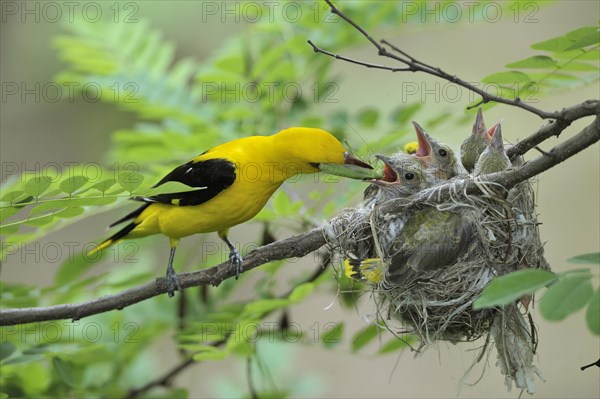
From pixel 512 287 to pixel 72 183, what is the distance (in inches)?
67.5

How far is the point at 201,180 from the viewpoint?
380 centimetres

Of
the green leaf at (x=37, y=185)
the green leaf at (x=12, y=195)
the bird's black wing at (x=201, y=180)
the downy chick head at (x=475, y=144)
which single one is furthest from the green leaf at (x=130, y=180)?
the downy chick head at (x=475, y=144)

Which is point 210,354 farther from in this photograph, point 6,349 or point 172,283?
point 6,349

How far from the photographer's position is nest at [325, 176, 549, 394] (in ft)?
10.5

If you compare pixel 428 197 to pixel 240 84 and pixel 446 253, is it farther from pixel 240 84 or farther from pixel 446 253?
pixel 240 84

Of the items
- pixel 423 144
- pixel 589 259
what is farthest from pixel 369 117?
pixel 589 259

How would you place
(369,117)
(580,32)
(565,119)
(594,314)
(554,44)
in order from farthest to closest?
(369,117), (554,44), (580,32), (565,119), (594,314)

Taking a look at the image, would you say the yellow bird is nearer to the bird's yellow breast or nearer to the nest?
the bird's yellow breast

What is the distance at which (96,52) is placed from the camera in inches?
186

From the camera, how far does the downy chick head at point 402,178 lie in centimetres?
385

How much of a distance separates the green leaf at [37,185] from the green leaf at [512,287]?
171 centimetres

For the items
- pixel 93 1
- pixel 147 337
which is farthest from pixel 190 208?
pixel 93 1

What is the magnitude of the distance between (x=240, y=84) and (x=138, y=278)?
1294mm

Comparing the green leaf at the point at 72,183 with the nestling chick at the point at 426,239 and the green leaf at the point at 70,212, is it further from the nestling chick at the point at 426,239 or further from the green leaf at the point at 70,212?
the nestling chick at the point at 426,239
